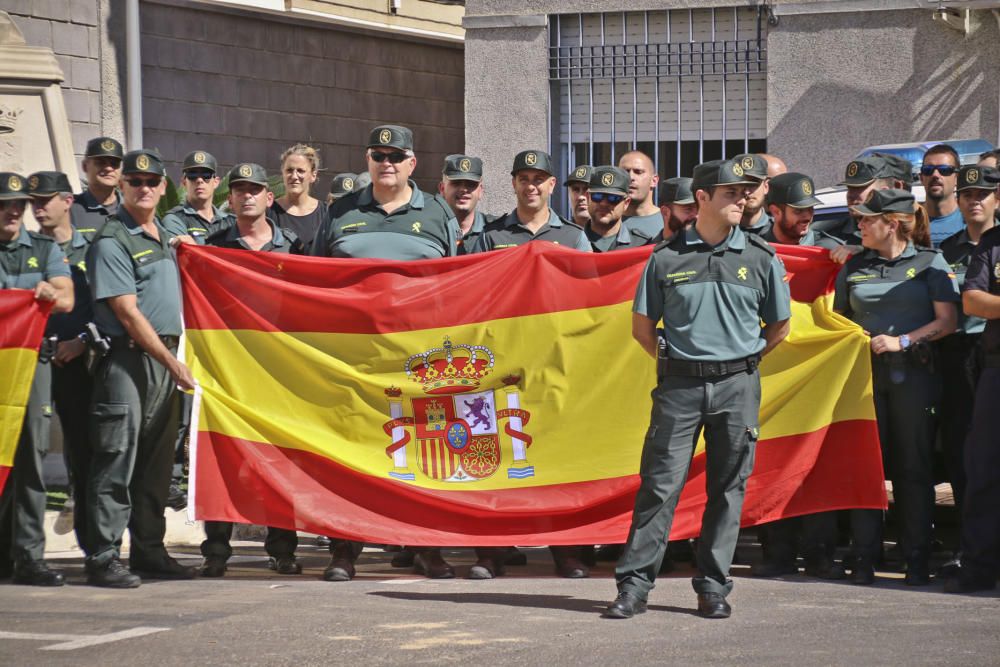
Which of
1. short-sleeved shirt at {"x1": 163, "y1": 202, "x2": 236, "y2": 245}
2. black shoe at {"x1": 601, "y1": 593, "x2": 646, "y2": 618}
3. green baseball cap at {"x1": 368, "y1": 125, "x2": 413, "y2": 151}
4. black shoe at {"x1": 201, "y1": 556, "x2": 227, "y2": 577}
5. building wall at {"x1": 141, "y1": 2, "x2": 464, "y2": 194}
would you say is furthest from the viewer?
building wall at {"x1": 141, "y1": 2, "x2": 464, "y2": 194}

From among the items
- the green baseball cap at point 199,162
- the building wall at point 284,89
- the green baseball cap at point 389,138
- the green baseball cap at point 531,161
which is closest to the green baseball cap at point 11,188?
the green baseball cap at point 389,138

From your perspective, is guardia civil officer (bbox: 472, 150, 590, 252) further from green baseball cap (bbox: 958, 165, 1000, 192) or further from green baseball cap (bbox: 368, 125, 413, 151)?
green baseball cap (bbox: 958, 165, 1000, 192)

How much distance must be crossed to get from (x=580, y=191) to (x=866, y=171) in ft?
6.72

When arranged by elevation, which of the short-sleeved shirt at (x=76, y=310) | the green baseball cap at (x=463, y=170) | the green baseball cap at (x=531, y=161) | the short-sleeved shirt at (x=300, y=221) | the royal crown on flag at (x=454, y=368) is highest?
the green baseball cap at (x=463, y=170)

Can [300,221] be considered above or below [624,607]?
above

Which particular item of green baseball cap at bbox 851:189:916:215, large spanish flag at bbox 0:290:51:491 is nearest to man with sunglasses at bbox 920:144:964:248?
green baseball cap at bbox 851:189:916:215

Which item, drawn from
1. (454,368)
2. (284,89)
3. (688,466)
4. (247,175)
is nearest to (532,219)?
(454,368)

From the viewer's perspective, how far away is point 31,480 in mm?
8516

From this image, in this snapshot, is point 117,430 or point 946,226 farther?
point 946,226

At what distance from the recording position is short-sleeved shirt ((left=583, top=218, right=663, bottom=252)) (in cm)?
973

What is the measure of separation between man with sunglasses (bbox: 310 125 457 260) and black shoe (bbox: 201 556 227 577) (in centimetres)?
177

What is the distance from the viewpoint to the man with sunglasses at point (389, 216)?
8984 mm

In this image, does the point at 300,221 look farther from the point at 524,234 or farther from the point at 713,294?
the point at 713,294

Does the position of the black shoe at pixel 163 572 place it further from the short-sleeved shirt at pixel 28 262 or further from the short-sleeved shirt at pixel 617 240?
the short-sleeved shirt at pixel 617 240
